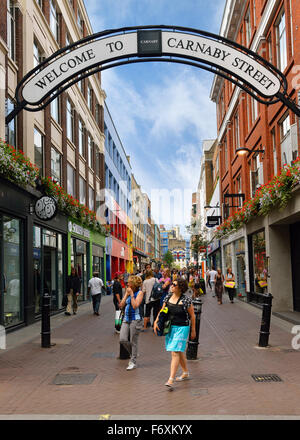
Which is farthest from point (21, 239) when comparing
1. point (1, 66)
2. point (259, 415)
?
point (259, 415)

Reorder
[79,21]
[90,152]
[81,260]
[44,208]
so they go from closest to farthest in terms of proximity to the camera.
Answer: [44,208] < [81,260] < [79,21] < [90,152]

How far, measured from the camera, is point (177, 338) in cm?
712

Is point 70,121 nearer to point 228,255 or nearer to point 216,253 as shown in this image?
point 228,255

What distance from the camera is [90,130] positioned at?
3005cm

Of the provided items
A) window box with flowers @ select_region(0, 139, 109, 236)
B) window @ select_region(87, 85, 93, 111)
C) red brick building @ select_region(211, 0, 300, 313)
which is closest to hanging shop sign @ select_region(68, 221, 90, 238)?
window box with flowers @ select_region(0, 139, 109, 236)

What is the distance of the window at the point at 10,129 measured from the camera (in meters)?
14.5

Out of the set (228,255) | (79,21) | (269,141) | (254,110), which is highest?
(79,21)

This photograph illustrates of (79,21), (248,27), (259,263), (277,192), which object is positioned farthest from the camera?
(79,21)

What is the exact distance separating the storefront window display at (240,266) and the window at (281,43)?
9.96m

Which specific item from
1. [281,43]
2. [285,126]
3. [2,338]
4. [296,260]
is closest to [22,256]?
[2,338]

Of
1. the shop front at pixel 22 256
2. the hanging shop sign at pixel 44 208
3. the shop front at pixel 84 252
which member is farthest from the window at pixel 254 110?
the hanging shop sign at pixel 44 208

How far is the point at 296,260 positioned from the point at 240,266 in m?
9.20

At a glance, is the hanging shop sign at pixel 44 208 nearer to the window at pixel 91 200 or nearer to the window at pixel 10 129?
the window at pixel 10 129

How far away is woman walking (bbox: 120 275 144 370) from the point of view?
8.84 m
